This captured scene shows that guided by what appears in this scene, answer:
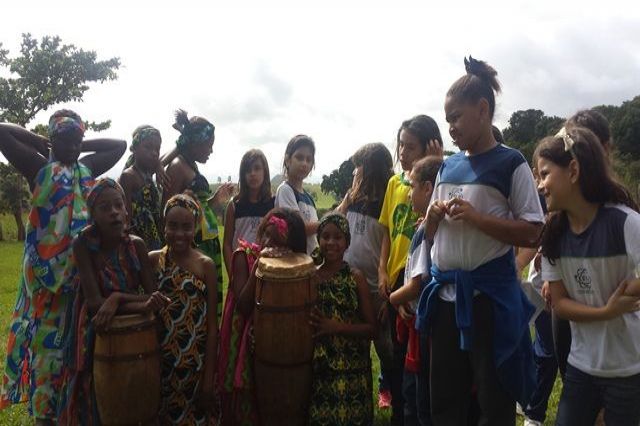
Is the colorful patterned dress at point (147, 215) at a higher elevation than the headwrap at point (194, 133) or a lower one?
lower

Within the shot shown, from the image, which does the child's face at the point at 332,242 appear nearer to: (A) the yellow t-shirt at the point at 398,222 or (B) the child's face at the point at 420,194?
(A) the yellow t-shirt at the point at 398,222

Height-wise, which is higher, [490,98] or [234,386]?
[490,98]

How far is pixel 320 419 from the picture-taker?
122 inches

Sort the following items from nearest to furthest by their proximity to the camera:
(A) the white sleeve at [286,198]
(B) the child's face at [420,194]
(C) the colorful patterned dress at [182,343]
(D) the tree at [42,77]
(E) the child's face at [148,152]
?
(C) the colorful patterned dress at [182,343]
(B) the child's face at [420,194]
(E) the child's face at [148,152]
(A) the white sleeve at [286,198]
(D) the tree at [42,77]

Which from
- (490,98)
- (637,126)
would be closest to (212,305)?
(490,98)

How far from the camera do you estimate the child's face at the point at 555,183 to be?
8.30ft

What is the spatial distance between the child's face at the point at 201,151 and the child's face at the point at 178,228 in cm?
110

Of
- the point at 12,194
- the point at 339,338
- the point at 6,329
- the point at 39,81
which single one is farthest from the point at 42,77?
the point at 339,338

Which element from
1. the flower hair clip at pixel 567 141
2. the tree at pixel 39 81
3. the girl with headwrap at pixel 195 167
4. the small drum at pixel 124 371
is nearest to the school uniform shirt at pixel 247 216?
the girl with headwrap at pixel 195 167

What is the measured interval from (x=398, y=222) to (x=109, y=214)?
6.32 ft

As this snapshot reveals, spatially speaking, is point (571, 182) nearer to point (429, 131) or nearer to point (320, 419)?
point (429, 131)

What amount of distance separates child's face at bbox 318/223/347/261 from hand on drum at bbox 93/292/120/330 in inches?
52.6

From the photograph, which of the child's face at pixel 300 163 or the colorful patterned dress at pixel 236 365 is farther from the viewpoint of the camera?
the child's face at pixel 300 163

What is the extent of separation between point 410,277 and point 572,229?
97 centimetres
